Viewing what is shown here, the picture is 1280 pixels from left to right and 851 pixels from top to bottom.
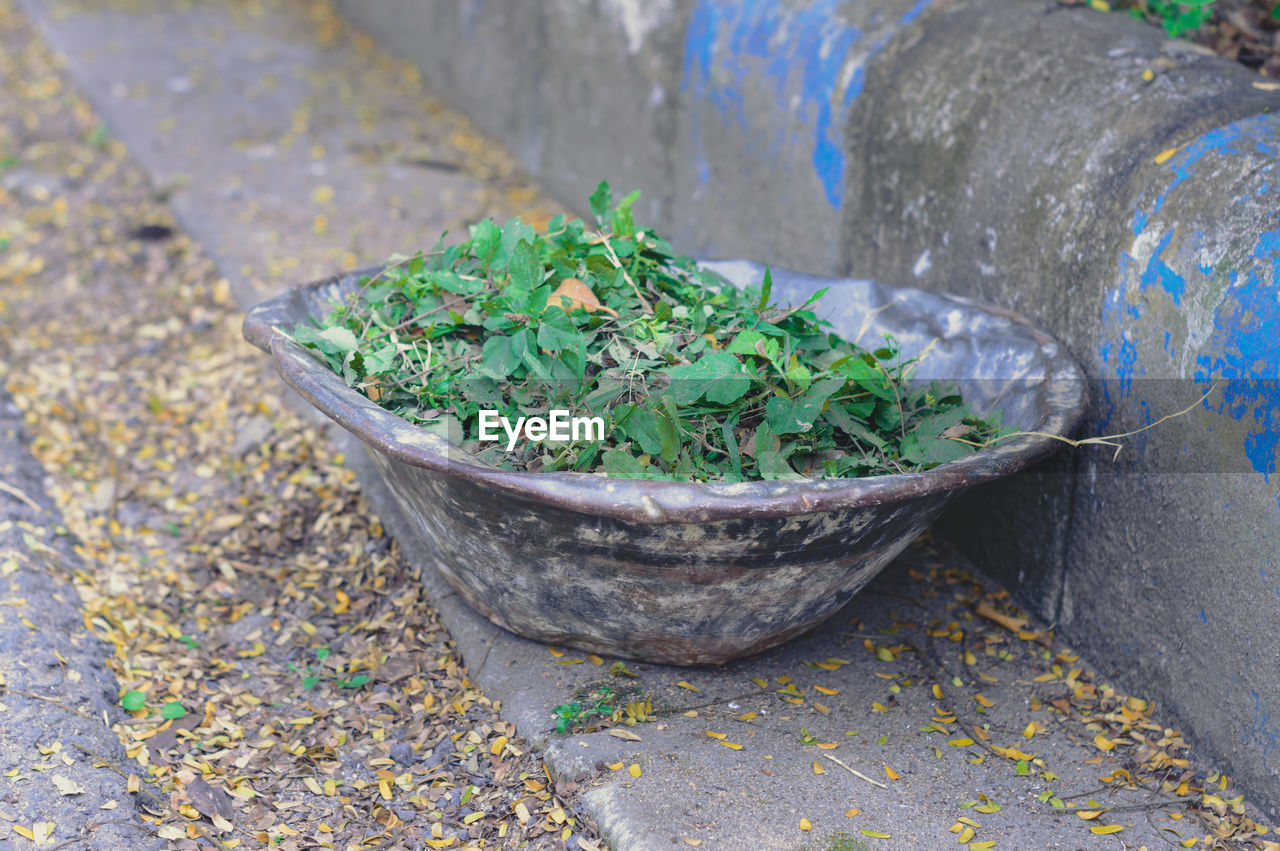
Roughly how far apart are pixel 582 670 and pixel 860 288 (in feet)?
3.87

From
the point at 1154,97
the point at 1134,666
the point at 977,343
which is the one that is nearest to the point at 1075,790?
Result: the point at 1134,666

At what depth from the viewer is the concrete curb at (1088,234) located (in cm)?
204

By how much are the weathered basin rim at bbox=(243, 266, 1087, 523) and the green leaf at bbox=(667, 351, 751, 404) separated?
29 cm

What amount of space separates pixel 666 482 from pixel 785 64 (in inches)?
81.1

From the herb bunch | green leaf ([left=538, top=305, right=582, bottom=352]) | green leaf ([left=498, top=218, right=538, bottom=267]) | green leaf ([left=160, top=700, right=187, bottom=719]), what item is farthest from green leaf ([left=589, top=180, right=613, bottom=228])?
green leaf ([left=160, top=700, right=187, bottom=719])

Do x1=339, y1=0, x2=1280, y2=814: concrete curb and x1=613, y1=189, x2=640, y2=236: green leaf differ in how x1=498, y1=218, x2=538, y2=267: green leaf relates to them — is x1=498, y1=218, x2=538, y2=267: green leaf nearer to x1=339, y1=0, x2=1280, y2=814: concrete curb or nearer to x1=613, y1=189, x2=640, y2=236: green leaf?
x1=613, y1=189, x2=640, y2=236: green leaf

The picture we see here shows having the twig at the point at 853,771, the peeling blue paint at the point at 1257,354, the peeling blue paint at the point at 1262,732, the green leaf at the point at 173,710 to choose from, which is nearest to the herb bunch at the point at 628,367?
the peeling blue paint at the point at 1257,354

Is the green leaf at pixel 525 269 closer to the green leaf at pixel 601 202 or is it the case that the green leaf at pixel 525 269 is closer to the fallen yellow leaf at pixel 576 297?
the fallen yellow leaf at pixel 576 297

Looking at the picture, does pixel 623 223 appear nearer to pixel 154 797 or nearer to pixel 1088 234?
pixel 1088 234

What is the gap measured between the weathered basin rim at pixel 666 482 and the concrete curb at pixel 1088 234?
27 centimetres

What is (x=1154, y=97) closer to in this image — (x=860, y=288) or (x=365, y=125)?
(x=860, y=288)

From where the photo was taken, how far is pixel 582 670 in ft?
7.79

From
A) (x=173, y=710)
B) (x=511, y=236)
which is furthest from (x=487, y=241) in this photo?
(x=173, y=710)

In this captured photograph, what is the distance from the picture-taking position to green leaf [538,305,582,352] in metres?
2.16
